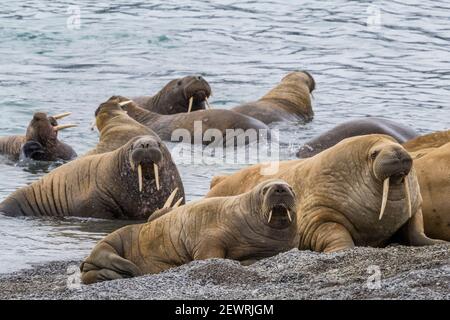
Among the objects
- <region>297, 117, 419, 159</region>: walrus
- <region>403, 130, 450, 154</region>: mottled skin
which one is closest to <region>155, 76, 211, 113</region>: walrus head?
<region>297, 117, 419, 159</region>: walrus

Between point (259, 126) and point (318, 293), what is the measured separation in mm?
7957

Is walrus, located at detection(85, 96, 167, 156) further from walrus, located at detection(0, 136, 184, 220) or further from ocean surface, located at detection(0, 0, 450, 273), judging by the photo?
ocean surface, located at detection(0, 0, 450, 273)

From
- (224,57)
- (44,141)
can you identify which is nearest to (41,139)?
(44,141)

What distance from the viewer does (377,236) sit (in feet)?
25.6

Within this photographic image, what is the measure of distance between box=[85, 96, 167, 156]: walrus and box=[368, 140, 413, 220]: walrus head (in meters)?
3.69

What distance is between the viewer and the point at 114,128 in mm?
11391

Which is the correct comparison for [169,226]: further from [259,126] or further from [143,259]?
[259,126]

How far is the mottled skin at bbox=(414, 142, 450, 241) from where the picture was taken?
26.7ft

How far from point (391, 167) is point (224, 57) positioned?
44.9 feet

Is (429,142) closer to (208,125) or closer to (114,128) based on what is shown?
(114,128)
